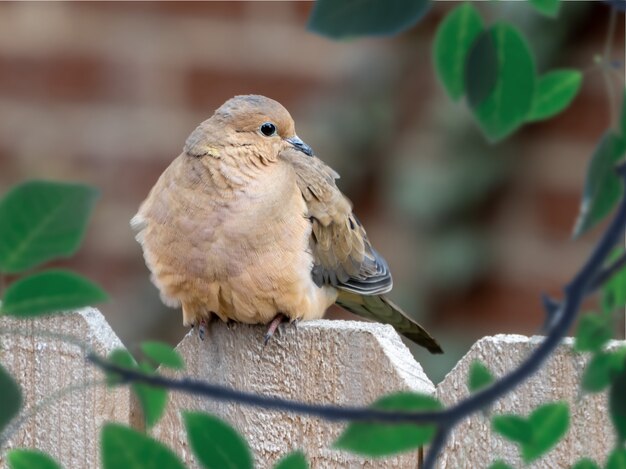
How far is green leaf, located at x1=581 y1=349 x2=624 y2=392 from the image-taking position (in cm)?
66

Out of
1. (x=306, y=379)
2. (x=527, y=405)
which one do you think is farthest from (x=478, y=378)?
(x=306, y=379)

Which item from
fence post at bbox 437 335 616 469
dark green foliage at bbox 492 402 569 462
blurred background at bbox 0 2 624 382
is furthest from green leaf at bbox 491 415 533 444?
blurred background at bbox 0 2 624 382

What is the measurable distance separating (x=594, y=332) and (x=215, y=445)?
0.69 feet

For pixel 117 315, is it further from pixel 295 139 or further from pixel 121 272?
pixel 295 139

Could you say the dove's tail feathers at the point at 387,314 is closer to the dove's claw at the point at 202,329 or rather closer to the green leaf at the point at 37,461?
the dove's claw at the point at 202,329

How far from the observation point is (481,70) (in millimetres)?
647

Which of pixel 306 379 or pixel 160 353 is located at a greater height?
pixel 160 353

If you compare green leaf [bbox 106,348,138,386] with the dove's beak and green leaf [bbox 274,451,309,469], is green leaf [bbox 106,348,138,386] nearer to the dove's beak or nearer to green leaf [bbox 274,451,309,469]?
green leaf [bbox 274,451,309,469]

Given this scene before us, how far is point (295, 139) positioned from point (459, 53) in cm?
156

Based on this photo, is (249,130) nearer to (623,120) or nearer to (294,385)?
(294,385)

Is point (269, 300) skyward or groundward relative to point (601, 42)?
groundward

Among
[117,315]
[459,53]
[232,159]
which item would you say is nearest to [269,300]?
[232,159]

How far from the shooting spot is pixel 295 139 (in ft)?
7.34

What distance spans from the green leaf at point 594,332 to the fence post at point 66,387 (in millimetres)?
951
